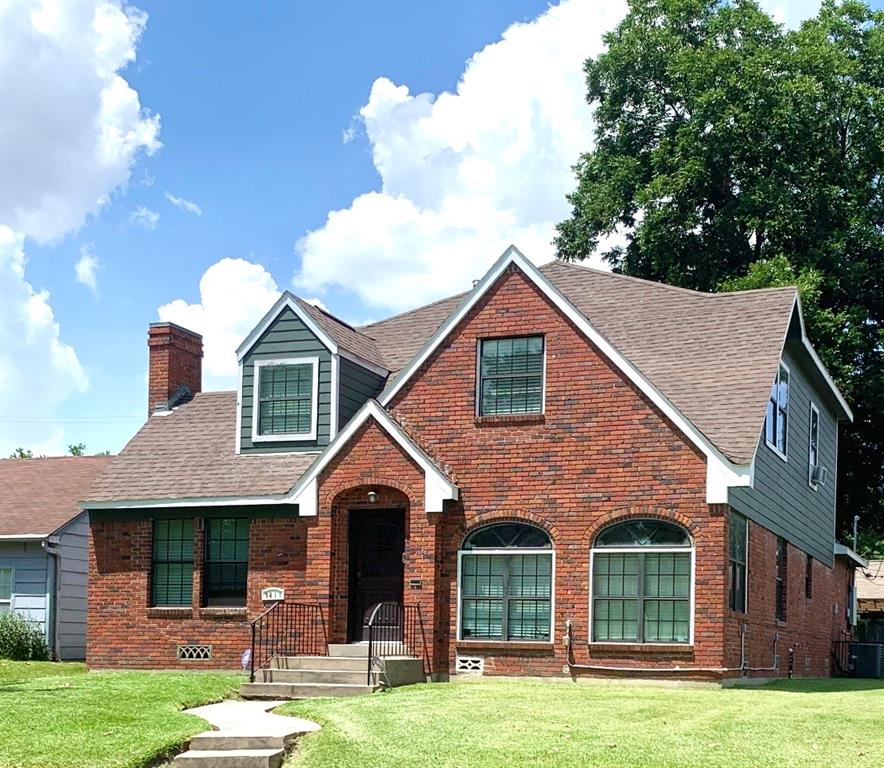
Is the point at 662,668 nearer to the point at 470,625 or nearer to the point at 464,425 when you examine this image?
the point at 470,625

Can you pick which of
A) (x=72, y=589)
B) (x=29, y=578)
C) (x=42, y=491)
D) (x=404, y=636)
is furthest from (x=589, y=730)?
(x=42, y=491)

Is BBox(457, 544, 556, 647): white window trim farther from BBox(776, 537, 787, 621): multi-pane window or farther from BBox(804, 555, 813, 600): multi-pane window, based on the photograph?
BBox(804, 555, 813, 600): multi-pane window

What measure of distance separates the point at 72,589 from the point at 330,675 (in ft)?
44.9

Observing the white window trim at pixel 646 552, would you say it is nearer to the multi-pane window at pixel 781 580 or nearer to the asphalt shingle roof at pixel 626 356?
Answer: the asphalt shingle roof at pixel 626 356

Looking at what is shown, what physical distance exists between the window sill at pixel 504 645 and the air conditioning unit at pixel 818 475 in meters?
9.10

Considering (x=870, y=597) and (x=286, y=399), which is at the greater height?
(x=286, y=399)

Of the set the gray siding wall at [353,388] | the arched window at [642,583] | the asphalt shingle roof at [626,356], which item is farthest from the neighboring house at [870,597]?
the arched window at [642,583]

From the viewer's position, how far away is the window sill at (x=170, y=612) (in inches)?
902

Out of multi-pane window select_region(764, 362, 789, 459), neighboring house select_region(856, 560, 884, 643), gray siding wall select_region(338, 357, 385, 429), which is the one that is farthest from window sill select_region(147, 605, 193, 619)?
neighboring house select_region(856, 560, 884, 643)

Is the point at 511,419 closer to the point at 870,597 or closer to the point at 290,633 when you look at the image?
the point at 290,633

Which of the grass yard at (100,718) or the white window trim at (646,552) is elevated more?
the white window trim at (646,552)

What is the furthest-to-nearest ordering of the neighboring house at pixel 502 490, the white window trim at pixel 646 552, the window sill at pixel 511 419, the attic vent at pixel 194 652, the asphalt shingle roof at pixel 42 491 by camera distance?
1. the asphalt shingle roof at pixel 42 491
2. the attic vent at pixel 194 652
3. the window sill at pixel 511 419
4. the neighboring house at pixel 502 490
5. the white window trim at pixel 646 552

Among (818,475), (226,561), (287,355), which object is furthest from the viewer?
(818,475)

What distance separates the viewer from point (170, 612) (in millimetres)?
23000
